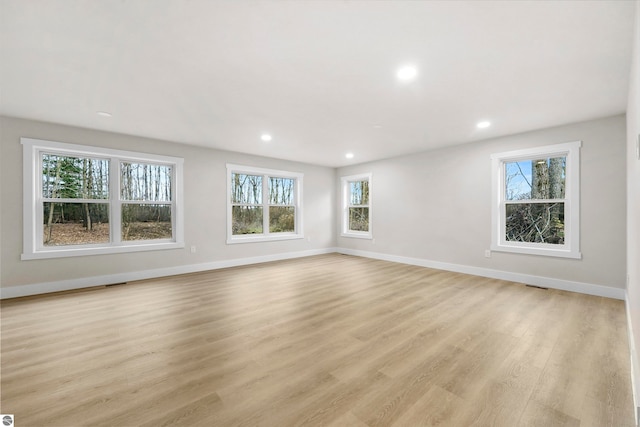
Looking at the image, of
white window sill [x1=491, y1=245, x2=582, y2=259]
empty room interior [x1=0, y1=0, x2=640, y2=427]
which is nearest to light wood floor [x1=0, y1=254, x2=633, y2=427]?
empty room interior [x1=0, y1=0, x2=640, y2=427]

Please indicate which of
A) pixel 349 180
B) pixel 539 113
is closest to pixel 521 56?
pixel 539 113

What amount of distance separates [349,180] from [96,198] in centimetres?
532

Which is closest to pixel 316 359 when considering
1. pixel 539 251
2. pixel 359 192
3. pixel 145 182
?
pixel 539 251

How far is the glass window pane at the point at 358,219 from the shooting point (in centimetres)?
679

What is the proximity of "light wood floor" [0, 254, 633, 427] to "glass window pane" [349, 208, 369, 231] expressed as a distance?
3.30 metres

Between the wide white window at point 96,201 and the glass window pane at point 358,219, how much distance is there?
4.17 m

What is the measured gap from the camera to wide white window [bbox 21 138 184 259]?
3.73m

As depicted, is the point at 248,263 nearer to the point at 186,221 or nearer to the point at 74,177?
the point at 186,221

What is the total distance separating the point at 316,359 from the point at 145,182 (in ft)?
14.4

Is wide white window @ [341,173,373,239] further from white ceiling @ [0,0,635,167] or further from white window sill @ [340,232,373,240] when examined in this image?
white ceiling @ [0,0,635,167]

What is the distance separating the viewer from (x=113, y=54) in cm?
216

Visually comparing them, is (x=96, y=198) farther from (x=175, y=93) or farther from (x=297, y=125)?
(x=297, y=125)

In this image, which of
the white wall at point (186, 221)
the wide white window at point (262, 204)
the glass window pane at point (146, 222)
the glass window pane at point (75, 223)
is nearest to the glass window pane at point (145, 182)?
the glass window pane at point (146, 222)

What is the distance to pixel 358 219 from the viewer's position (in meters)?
6.98
